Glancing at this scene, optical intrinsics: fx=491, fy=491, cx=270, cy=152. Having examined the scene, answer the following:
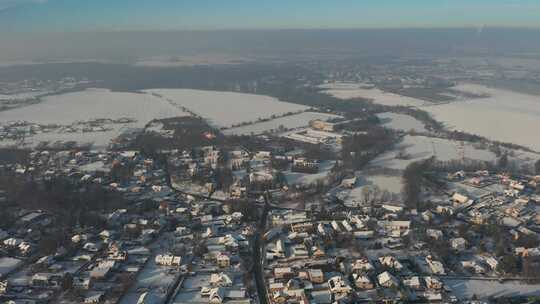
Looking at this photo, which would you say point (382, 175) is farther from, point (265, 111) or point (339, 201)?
point (265, 111)

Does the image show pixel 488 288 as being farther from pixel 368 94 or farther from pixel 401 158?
pixel 368 94

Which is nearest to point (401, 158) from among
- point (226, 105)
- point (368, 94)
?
point (226, 105)

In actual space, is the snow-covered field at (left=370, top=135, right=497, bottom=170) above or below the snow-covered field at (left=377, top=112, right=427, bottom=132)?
below

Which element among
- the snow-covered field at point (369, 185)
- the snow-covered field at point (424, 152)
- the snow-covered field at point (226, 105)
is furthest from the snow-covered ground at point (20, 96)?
the snow-covered field at point (369, 185)

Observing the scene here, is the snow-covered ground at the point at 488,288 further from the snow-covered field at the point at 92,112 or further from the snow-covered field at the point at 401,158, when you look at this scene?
the snow-covered field at the point at 92,112

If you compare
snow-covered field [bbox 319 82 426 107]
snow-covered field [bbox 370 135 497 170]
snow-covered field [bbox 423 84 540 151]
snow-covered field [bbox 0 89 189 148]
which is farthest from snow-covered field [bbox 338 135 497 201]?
snow-covered field [bbox 0 89 189 148]

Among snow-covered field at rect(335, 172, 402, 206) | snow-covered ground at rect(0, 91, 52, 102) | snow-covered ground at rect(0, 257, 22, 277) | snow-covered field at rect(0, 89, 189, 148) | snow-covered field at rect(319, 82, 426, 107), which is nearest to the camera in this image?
snow-covered ground at rect(0, 257, 22, 277)

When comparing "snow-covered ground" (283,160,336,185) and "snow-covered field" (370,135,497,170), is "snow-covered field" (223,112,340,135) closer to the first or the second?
"snow-covered field" (370,135,497,170)
